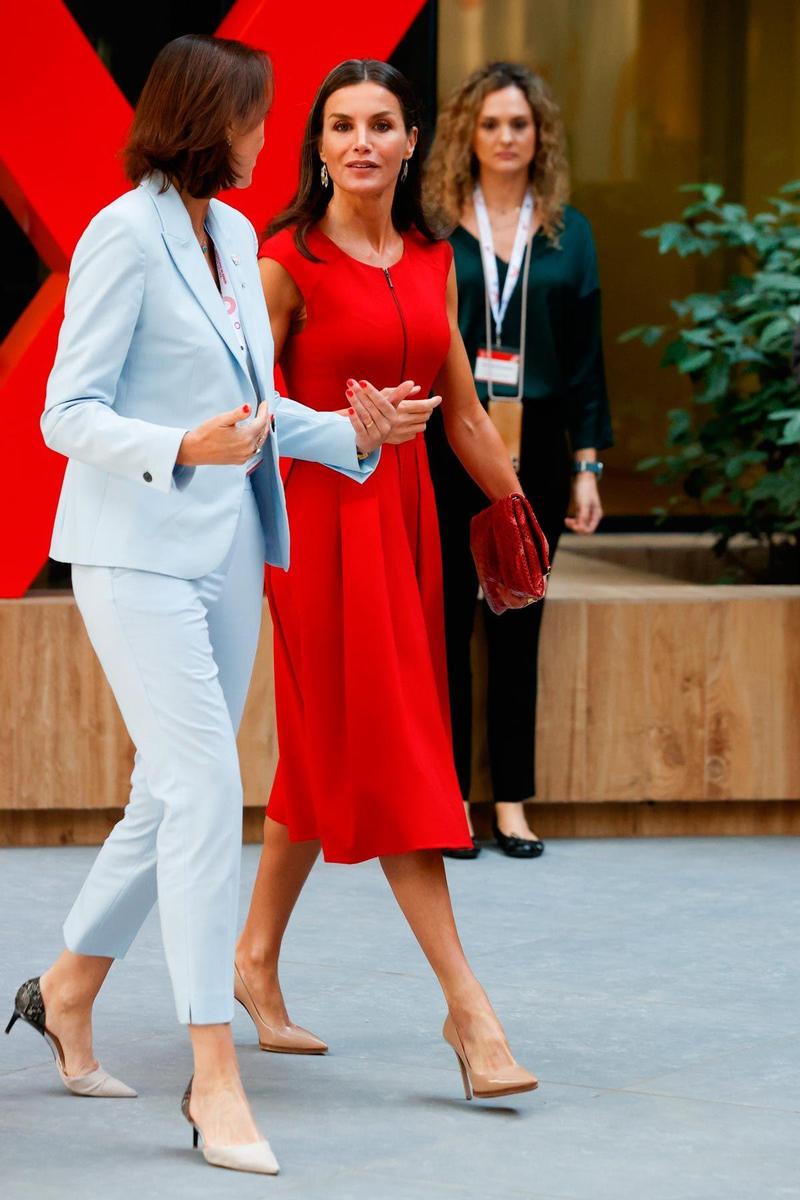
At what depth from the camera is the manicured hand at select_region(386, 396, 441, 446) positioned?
3738 mm

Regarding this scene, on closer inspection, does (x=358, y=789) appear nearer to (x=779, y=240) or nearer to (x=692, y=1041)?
(x=692, y=1041)

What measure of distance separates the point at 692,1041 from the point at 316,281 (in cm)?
166

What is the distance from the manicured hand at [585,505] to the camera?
241 inches

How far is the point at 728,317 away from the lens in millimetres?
6984

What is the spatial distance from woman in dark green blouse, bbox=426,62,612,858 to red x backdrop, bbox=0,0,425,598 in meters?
0.47

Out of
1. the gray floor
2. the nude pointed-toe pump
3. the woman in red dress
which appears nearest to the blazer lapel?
the woman in red dress

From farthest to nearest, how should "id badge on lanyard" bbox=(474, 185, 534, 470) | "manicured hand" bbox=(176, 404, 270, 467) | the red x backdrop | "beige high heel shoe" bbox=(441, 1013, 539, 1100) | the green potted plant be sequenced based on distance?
the green potted plant
"id badge on lanyard" bbox=(474, 185, 534, 470)
the red x backdrop
"beige high heel shoe" bbox=(441, 1013, 539, 1100)
"manicured hand" bbox=(176, 404, 270, 467)

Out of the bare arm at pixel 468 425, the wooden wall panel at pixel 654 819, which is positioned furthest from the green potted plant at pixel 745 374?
the bare arm at pixel 468 425

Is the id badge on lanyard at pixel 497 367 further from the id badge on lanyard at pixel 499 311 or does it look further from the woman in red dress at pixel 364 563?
the woman in red dress at pixel 364 563

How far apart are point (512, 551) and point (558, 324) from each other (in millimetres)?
2129

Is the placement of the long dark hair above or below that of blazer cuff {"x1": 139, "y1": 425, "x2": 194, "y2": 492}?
above

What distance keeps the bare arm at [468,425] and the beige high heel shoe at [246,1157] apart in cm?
140

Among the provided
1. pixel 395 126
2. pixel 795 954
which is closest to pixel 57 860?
pixel 795 954

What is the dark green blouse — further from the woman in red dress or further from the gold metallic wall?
the gold metallic wall
